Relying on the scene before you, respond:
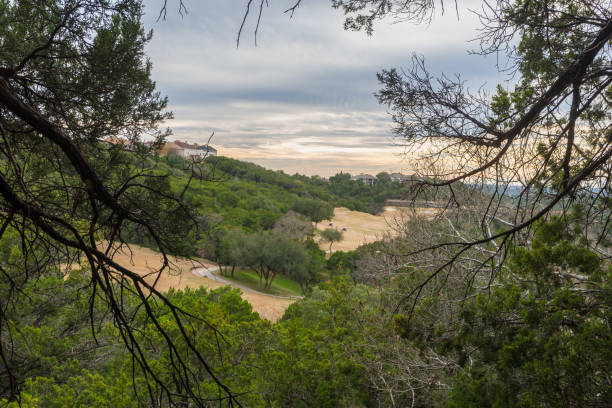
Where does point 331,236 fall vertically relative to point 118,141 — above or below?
below

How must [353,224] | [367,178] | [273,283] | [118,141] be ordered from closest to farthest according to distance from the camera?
[118,141]
[273,283]
[353,224]
[367,178]

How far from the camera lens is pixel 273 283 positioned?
1294 inches

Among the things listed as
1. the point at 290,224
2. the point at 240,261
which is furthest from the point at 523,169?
the point at 290,224

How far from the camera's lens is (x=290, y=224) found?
3912cm

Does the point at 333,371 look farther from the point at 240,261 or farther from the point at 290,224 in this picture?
the point at 290,224

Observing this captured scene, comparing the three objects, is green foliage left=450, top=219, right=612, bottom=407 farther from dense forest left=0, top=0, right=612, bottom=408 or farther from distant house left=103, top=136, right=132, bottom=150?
distant house left=103, top=136, right=132, bottom=150

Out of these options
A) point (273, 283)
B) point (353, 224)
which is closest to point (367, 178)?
point (353, 224)

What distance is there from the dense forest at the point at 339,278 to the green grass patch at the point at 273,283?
22.7m

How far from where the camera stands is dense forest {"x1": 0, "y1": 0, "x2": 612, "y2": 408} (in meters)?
1.40

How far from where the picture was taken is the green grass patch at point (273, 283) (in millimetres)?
30094

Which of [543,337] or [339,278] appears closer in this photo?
[543,337]

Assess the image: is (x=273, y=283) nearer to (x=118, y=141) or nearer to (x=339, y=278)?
(x=339, y=278)

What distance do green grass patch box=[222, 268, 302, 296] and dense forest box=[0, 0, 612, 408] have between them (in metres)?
22.7

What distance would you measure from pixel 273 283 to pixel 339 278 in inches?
1006
